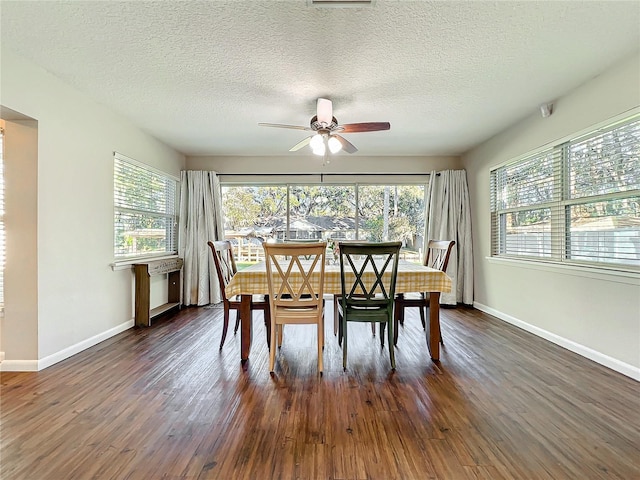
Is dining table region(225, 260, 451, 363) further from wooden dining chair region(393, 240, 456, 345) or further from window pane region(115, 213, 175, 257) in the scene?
window pane region(115, 213, 175, 257)

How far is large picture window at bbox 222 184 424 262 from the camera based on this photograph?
17.4ft

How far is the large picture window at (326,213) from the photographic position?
17.4ft

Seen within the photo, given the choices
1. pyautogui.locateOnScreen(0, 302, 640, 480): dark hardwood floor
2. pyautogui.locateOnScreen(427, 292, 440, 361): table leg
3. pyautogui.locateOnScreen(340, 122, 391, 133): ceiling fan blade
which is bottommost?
pyautogui.locateOnScreen(0, 302, 640, 480): dark hardwood floor

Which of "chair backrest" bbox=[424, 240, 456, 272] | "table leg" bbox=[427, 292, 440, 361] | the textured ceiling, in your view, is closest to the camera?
the textured ceiling

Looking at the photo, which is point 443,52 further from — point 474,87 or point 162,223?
point 162,223

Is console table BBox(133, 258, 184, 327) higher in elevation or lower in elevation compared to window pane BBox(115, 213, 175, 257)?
lower

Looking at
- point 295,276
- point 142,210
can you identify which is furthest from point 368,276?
point 142,210

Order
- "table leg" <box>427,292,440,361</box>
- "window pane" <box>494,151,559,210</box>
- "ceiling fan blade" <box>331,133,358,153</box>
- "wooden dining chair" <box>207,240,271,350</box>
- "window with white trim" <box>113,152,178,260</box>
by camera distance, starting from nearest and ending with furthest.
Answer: "table leg" <box>427,292,440,361</box> < "wooden dining chair" <box>207,240,271,350</box> < "ceiling fan blade" <box>331,133,358,153</box> < "window pane" <box>494,151,559,210</box> < "window with white trim" <box>113,152,178,260</box>

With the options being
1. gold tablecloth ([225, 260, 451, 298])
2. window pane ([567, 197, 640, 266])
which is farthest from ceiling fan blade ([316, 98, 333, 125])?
window pane ([567, 197, 640, 266])

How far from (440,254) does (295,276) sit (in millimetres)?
1823

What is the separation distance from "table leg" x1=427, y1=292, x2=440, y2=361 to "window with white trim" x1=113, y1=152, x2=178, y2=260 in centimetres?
342

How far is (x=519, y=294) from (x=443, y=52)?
2.93 metres

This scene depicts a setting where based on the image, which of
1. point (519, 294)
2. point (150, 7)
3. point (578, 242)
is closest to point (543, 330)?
point (519, 294)

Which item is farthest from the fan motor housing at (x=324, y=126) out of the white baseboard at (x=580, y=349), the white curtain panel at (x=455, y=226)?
the white baseboard at (x=580, y=349)
